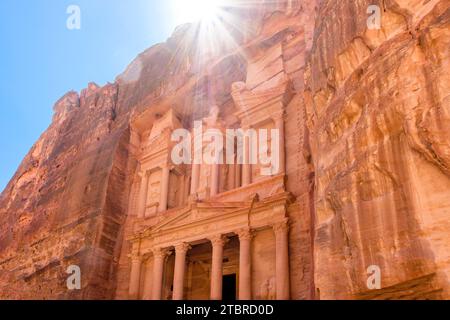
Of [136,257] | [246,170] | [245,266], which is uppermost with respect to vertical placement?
[246,170]

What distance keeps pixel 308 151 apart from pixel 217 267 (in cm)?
493

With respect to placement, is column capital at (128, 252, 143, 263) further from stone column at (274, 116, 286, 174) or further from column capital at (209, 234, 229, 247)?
stone column at (274, 116, 286, 174)

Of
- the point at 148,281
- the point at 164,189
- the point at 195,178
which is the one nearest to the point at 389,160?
the point at 195,178

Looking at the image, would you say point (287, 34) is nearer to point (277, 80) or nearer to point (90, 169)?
point (277, 80)

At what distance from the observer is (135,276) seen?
56.5 ft

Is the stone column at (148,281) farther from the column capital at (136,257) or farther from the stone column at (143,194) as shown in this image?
the stone column at (143,194)

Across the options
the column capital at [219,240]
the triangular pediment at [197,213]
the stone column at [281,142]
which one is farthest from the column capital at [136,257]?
the stone column at [281,142]

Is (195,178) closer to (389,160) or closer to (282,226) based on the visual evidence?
(282,226)

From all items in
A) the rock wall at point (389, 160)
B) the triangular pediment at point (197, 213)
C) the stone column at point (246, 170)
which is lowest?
the rock wall at point (389, 160)

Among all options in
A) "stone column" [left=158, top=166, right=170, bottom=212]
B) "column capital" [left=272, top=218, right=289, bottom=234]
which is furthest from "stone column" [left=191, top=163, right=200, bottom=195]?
"column capital" [left=272, top=218, right=289, bottom=234]

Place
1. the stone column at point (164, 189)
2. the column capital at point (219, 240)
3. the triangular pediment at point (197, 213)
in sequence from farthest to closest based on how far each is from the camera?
the stone column at point (164, 189) < the triangular pediment at point (197, 213) < the column capital at point (219, 240)

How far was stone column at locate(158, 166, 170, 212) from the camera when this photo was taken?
62.4 feet

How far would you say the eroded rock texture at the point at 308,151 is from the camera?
6.22 metres

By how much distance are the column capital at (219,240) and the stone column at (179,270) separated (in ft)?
4.54
